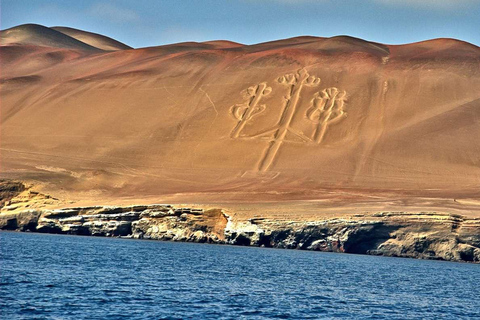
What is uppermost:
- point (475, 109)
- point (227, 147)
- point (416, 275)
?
point (475, 109)

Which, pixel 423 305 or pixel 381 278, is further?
pixel 381 278

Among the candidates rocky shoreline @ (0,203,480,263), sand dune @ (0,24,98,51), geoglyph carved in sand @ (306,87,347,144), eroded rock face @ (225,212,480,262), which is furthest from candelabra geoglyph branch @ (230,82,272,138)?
sand dune @ (0,24,98,51)

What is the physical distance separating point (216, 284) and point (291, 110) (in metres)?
60.7

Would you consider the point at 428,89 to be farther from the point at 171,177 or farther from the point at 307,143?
the point at 171,177

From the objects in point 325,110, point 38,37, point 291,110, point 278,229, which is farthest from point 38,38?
point 278,229

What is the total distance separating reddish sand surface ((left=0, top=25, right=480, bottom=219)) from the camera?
7488 cm

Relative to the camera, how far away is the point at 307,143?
88438 millimetres

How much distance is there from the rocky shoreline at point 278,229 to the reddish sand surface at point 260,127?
3577mm

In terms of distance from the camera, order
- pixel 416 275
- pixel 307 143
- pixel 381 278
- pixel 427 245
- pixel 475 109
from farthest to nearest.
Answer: pixel 475 109 < pixel 307 143 < pixel 427 245 < pixel 416 275 < pixel 381 278

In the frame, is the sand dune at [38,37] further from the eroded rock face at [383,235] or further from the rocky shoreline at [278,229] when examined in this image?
the eroded rock face at [383,235]

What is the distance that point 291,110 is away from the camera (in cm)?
9544

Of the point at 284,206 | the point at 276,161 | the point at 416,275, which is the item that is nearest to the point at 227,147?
the point at 276,161

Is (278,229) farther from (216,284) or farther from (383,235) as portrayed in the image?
(216,284)

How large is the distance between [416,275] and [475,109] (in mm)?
53334
